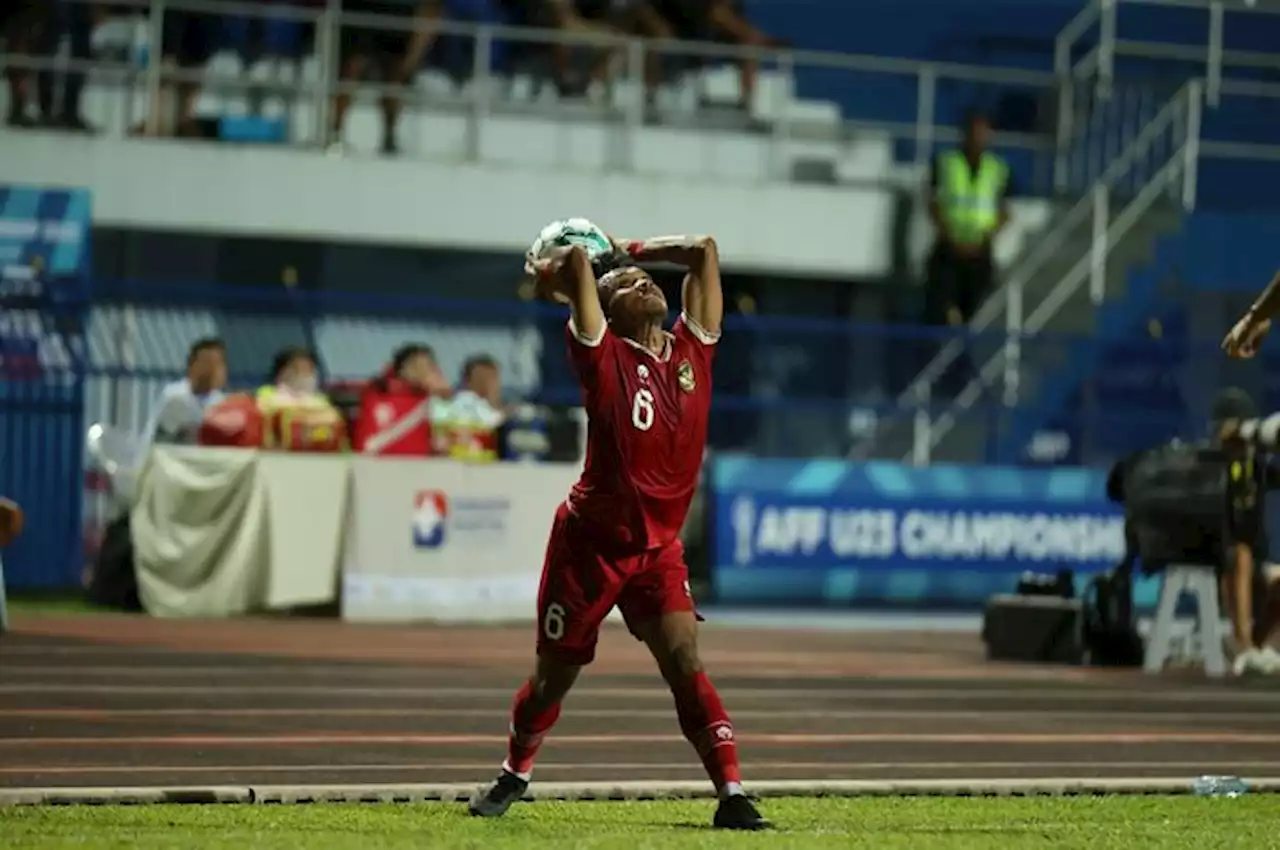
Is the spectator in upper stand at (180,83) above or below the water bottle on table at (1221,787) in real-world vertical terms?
above

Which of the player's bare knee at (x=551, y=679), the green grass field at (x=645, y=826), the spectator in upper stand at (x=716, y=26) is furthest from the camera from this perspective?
the spectator in upper stand at (x=716, y=26)

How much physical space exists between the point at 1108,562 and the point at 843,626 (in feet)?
12.3

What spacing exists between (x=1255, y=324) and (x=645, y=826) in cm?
272

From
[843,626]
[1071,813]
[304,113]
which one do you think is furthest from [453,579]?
[1071,813]

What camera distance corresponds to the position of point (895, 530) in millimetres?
25938

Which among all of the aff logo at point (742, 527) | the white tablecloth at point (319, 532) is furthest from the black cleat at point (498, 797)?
the aff logo at point (742, 527)

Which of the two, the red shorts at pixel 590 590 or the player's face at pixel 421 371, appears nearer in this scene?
the red shorts at pixel 590 590

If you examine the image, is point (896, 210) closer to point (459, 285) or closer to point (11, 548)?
point (459, 285)

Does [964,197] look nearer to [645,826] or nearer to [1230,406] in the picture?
[1230,406]

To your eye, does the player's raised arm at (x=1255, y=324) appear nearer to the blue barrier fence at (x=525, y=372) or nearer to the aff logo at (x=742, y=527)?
the blue barrier fence at (x=525, y=372)

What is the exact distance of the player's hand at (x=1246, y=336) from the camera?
400 inches

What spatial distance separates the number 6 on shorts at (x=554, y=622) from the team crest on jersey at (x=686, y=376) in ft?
2.85

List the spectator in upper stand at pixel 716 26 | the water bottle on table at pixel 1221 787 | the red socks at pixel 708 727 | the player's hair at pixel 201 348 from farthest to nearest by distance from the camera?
the spectator in upper stand at pixel 716 26 → the player's hair at pixel 201 348 → the water bottle on table at pixel 1221 787 → the red socks at pixel 708 727

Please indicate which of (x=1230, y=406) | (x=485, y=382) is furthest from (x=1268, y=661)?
(x=485, y=382)
